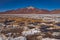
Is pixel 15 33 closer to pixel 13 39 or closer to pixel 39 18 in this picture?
pixel 13 39

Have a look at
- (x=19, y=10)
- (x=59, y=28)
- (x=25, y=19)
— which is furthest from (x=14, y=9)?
(x=59, y=28)

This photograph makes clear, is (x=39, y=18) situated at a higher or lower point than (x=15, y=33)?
higher

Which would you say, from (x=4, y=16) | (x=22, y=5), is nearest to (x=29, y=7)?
(x=22, y=5)

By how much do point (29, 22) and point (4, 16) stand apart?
65 cm

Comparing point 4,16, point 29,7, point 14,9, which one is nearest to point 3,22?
point 4,16

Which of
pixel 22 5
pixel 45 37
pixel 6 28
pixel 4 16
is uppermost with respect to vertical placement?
pixel 22 5

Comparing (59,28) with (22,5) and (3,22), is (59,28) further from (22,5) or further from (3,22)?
(3,22)

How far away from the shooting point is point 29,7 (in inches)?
145

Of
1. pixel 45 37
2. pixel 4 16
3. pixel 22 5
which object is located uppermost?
pixel 22 5

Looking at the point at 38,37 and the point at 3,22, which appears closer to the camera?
the point at 38,37

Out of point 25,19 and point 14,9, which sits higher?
point 14,9

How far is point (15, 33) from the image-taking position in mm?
3576

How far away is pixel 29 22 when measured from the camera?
3738 mm

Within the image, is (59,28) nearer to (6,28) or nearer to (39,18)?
(39,18)
